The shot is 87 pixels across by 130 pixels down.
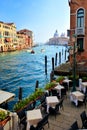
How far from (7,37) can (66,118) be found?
81951 millimetres

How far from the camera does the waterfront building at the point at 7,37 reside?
267 feet

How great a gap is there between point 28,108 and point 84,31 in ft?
56.3

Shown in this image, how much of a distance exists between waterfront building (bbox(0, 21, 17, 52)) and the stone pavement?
241ft

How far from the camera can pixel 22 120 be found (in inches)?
344

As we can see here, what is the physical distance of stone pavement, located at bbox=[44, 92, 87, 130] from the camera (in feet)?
29.0

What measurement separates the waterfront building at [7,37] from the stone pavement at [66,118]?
73.4m

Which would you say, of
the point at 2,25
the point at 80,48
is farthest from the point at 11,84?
the point at 2,25

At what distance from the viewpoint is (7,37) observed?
8800cm

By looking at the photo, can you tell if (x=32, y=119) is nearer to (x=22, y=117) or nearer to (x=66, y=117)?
(x=22, y=117)

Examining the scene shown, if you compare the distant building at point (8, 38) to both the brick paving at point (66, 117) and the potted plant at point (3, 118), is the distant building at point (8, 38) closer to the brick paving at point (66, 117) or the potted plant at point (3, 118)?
the brick paving at point (66, 117)

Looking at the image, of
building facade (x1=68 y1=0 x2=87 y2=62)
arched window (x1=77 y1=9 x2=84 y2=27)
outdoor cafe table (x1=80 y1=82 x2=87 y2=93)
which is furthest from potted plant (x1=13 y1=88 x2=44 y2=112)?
arched window (x1=77 y1=9 x2=84 y2=27)

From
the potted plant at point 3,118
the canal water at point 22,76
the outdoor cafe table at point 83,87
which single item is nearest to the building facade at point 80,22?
the canal water at point 22,76

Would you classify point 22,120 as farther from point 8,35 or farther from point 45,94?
Result: point 8,35

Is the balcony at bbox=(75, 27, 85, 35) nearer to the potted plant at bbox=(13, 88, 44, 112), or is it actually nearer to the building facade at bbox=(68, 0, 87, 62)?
the building facade at bbox=(68, 0, 87, 62)
